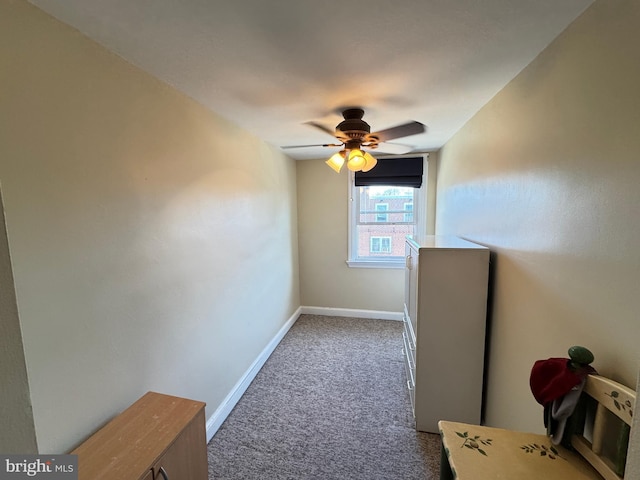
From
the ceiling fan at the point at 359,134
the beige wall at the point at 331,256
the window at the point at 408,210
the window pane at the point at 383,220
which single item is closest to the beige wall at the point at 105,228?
the ceiling fan at the point at 359,134

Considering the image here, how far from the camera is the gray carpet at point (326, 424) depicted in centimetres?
170

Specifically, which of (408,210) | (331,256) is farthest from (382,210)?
(331,256)

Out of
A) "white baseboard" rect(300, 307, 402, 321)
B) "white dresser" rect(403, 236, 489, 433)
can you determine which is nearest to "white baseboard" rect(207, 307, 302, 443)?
"white baseboard" rect(300, 307, 402, 321)

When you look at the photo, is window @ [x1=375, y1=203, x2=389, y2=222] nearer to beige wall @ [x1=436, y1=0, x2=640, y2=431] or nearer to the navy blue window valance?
the navy blue window valance

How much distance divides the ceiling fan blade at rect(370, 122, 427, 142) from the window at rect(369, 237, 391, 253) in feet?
6.52

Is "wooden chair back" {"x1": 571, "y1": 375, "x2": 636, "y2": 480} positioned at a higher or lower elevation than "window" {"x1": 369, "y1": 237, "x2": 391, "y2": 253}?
lower

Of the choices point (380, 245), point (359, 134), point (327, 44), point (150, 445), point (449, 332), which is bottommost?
point (150, 445)

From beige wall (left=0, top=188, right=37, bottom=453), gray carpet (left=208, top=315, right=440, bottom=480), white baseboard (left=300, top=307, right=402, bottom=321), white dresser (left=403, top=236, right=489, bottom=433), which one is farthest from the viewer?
white baseboard (left=300, top=307, right=402, bottom=321)

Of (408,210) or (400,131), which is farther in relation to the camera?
(408,210)

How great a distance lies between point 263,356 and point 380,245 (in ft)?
6.85

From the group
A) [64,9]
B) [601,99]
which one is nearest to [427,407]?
[601,99]

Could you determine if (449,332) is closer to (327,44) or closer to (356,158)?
(356,158)

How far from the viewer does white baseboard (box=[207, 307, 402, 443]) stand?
2.01 meters

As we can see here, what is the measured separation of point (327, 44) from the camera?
118cm
